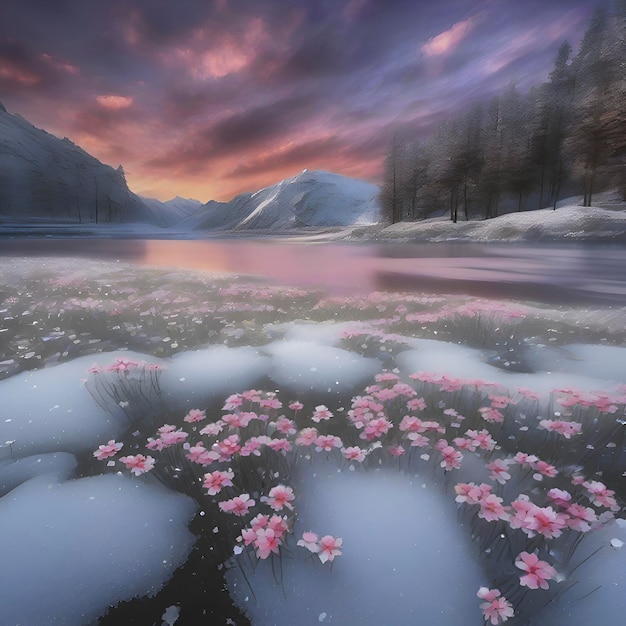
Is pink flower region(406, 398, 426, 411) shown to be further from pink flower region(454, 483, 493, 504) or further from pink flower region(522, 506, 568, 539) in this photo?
pink flower region(522, 506, 568, 539)

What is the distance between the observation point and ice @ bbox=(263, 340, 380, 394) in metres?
5.63

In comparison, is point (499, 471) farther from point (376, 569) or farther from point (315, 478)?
point (315, 478)

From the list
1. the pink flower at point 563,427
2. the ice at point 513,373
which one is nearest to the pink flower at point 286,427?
the ice at point 513,373

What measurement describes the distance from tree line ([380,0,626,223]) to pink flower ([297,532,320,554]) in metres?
46.5

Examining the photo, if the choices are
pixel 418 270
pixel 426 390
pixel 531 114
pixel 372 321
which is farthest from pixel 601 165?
pixel 426 390

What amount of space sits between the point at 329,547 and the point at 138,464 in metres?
2.07

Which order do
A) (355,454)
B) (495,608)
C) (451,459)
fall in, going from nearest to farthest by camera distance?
1. (495,608)
2. (451,459)
3. (355,454)

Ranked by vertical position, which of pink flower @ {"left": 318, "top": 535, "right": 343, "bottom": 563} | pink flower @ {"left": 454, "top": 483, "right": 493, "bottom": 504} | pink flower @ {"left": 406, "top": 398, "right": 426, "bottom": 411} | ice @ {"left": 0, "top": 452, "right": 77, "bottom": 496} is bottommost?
ice @ {"left": 0, "top": 452, "right": 77, "bottom": 496}

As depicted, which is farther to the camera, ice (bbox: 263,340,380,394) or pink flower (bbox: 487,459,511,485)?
ice (bbox: 263,340,380,394)

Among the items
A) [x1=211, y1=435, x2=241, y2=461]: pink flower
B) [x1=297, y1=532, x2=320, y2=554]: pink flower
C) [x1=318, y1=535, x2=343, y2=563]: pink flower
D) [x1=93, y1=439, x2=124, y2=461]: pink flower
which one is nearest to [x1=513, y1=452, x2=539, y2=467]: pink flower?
[x1=318, y1=535, x2=343, y2=563]: pink flower

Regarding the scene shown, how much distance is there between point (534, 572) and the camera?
7.61 feet

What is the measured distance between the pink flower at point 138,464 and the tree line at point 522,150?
154ft

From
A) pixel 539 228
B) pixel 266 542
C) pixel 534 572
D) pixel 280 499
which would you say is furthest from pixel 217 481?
pixel 539 228

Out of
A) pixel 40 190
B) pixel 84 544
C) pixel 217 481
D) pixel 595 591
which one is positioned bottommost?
pixel 595 591
